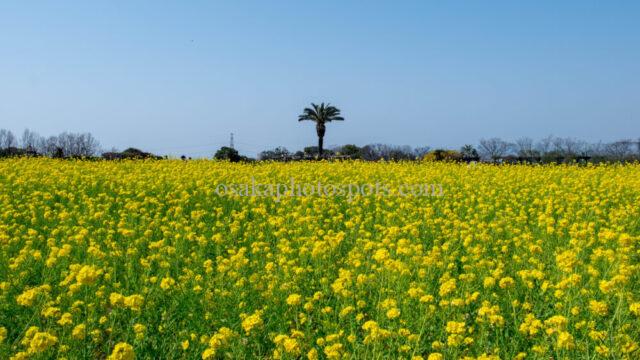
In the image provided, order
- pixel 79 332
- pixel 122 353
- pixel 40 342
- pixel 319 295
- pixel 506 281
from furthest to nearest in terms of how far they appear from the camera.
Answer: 1. pixel 319 295
2. pixel 506 281
3. pixel 79 332
4. pixel 40 342
5. pixel 122 353

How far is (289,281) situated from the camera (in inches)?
233

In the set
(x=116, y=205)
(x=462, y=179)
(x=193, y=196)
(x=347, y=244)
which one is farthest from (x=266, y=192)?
(x=462, y=179)

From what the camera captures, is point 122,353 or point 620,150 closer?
point 122,353

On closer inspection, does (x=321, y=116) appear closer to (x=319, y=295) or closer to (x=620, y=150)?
(x=620, y=150)

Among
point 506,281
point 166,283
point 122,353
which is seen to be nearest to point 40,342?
point 122,353

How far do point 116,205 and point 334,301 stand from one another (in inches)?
295

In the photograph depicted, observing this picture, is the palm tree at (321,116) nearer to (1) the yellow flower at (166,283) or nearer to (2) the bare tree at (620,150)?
(2) the bare tree at (620,150)

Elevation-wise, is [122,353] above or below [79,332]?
above

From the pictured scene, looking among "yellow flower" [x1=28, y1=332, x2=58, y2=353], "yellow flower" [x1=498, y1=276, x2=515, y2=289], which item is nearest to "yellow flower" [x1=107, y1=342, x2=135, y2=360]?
"yellow flower" [x1=28, y1=332, x2=58, y2=353]

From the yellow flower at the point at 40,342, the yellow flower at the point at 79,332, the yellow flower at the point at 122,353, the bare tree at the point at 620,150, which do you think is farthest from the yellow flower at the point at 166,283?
the bare tree at the point at 620,150

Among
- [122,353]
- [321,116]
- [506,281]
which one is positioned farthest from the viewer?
[321,116]

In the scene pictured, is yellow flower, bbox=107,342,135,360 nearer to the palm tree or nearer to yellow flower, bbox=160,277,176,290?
yellow flower, bbox=160,277,176,290

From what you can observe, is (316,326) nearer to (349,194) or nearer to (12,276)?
(12,276)

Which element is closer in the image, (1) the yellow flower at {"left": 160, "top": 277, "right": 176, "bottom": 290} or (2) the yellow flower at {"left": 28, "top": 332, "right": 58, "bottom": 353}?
(2) the yellow flower at {"left": 28, "top": 332, "right": 58, "bottom": 353}
